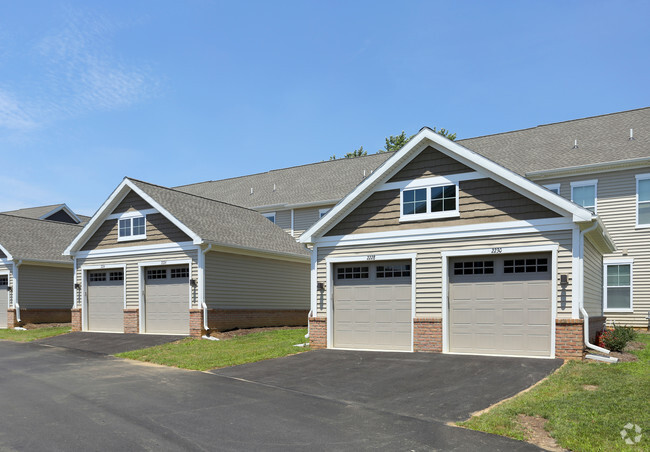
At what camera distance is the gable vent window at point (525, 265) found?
1380cm

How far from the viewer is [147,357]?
15711mm

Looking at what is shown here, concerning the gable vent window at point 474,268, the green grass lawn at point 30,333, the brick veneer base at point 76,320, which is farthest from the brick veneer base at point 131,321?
the gable vent window at point 474,268

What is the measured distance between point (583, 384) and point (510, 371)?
178cm

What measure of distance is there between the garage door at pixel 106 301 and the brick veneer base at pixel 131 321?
66cm

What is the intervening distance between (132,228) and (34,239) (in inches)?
425

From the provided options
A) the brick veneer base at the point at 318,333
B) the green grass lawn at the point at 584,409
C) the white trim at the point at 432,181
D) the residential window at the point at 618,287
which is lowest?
the brick veneer base at the point at 318,333

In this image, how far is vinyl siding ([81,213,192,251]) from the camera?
2050 centimetres

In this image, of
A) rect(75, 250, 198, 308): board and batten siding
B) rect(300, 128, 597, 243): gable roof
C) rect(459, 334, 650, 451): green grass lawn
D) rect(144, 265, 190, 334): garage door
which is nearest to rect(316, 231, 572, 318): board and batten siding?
rect(300, 128, 597, 243): gable roof

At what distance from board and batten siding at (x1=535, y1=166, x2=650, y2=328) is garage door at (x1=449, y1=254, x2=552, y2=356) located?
28.6ft

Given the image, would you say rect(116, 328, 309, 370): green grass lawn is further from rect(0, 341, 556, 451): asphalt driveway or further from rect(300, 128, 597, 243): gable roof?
rect(300, 128, 597, 243): gable roof

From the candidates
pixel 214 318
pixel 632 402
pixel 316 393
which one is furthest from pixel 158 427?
pixel 214 318

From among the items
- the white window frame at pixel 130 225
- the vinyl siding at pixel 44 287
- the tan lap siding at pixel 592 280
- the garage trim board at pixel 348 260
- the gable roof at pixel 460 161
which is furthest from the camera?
the vinyl siding at pixel 44 287

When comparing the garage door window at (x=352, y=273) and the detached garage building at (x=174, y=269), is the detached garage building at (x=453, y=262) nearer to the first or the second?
the garage door window at (x=352, y=273)

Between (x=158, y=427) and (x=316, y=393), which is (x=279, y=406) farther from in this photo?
(x=158, y=427)
